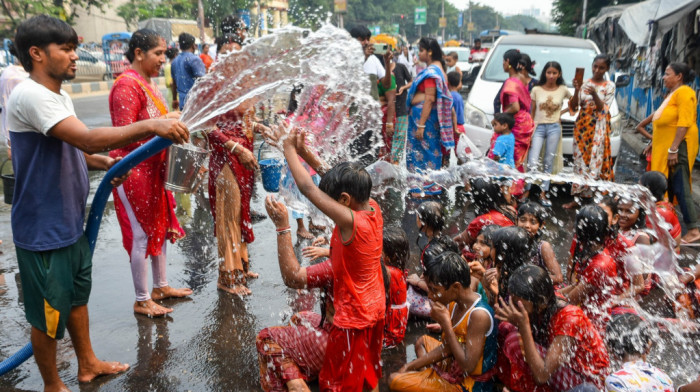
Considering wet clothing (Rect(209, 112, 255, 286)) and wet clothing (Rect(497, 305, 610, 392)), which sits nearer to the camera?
wet clothing (Rect(497, 305, 610, 392))

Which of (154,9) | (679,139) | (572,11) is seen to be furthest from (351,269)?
(154,9)

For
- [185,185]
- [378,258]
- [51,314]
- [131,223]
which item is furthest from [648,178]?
[51,314]

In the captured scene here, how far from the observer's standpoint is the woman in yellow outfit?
19.0 ft

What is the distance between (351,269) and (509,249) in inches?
49.2

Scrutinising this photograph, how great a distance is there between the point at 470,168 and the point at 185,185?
138 inches

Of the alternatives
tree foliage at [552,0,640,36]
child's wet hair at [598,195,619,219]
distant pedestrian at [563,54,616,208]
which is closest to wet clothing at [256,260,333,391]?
child's wet hair at [598,195,619,219]

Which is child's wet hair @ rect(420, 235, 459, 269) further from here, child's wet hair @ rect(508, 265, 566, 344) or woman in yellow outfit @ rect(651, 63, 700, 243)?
woman in yellow outfit @ rect(651, 63, 700, 243)

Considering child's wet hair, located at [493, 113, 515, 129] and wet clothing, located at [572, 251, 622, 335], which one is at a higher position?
child's wet hair, located at [493, 113, 515, 129]

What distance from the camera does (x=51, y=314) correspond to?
9.51 ft

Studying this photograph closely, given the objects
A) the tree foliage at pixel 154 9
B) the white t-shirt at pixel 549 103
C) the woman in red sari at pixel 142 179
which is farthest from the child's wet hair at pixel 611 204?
the tree foliage at pixel 154 9

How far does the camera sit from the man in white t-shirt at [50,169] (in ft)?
8.86

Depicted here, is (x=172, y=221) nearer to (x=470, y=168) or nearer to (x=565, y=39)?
(x=470, y=168)

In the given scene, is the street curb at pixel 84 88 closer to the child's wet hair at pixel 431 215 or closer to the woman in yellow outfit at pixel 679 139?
the child's wet hair at pixel 431 215

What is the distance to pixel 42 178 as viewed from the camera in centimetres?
283
